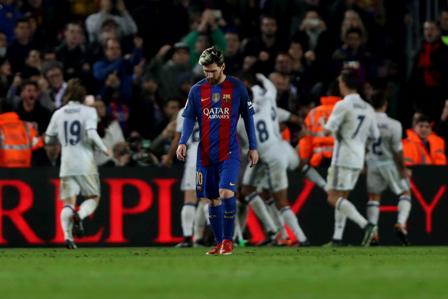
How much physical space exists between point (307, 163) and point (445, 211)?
6.65ft

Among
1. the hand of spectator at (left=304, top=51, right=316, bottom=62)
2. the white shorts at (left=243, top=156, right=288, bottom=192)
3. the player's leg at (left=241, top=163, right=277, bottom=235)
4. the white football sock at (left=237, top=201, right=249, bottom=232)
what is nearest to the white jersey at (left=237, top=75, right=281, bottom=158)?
the white shorts at (left=243, top=156, right=288, bottom=192)

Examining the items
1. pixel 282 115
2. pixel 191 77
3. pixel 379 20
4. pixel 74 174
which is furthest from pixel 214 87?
pixel 379 20

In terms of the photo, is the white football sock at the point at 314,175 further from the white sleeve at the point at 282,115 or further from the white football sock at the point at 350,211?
the white football sock at the point at 350,211

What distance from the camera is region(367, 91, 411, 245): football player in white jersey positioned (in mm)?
19172

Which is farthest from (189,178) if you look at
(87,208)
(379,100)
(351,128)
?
(379,100)

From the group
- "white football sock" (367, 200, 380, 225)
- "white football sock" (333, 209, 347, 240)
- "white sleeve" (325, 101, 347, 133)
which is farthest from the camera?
"white football sock" (367, 200, 380, 225)

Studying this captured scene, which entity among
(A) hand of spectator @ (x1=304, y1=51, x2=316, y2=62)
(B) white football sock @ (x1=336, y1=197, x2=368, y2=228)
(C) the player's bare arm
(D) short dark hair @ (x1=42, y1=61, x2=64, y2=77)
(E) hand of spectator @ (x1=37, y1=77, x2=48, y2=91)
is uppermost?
(A) hand of spectator @ (x1=304, y1=51, x2=316, y2=62)

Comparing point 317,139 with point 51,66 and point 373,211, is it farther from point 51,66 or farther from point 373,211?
point 51,66

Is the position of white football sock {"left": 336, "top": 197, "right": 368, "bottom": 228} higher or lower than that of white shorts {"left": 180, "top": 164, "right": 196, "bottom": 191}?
lower

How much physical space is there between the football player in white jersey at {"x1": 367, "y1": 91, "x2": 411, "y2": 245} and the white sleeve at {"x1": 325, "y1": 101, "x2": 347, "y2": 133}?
901 mm

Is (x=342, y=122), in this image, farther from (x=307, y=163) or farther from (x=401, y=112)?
(x=401, y=112)

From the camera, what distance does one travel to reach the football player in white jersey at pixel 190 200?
1908 cm

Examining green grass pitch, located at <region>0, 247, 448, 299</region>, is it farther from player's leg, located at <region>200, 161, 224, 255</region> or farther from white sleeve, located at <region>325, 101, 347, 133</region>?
white sleeve, located at <region>325, 101, 347, 133</region>

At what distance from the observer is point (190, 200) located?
19359 mm
